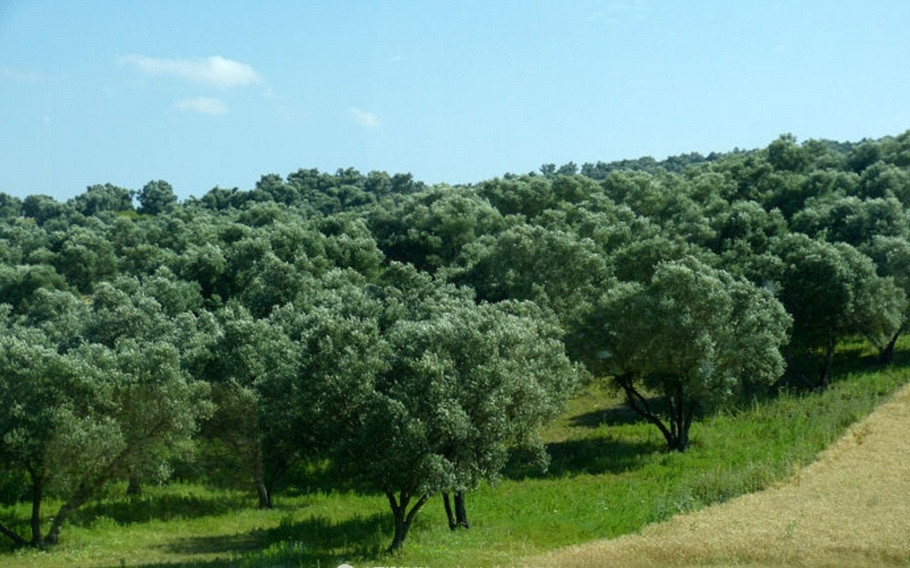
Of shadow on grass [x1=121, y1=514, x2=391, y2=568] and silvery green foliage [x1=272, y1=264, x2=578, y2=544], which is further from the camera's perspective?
shadow on grass [x1=121, y1=514, x2=391, y2=568]

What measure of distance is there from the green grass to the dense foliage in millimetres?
2405

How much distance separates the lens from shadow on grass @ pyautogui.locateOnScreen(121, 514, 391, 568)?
122 feet

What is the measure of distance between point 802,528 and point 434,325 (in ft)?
57.1

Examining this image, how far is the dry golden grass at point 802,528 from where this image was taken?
31.8 m

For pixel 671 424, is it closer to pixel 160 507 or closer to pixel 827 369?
pixel 827 369

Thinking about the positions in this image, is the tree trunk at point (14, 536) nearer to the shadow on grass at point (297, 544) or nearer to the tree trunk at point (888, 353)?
the shadow on grass at point (297, 544)

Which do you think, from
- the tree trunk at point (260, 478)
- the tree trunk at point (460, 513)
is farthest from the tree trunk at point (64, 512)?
the tree trunk at point (460, 513)

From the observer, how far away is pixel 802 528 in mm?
35156

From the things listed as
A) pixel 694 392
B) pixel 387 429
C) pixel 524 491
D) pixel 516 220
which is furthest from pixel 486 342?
pixel 516 220

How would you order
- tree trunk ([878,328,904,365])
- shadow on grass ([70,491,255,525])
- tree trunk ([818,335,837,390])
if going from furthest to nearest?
tree trunk ([878,328,904,365]), tree trunk ([818,335,837,390]), shadow on grass ([70,491,255,525])

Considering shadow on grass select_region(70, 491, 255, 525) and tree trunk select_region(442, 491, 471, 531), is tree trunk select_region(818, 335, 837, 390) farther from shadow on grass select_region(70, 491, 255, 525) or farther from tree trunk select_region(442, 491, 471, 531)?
shadow on grass select_region(70, 491, 255, 525)

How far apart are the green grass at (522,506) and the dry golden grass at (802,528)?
2.32 meters

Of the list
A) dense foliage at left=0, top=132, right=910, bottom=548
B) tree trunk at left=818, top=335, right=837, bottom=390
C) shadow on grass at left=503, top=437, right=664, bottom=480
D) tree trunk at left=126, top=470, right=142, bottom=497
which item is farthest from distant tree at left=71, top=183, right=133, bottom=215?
tree trunk at left=818, top=335, right=837, bottom=390

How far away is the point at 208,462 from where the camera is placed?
61.2 m
